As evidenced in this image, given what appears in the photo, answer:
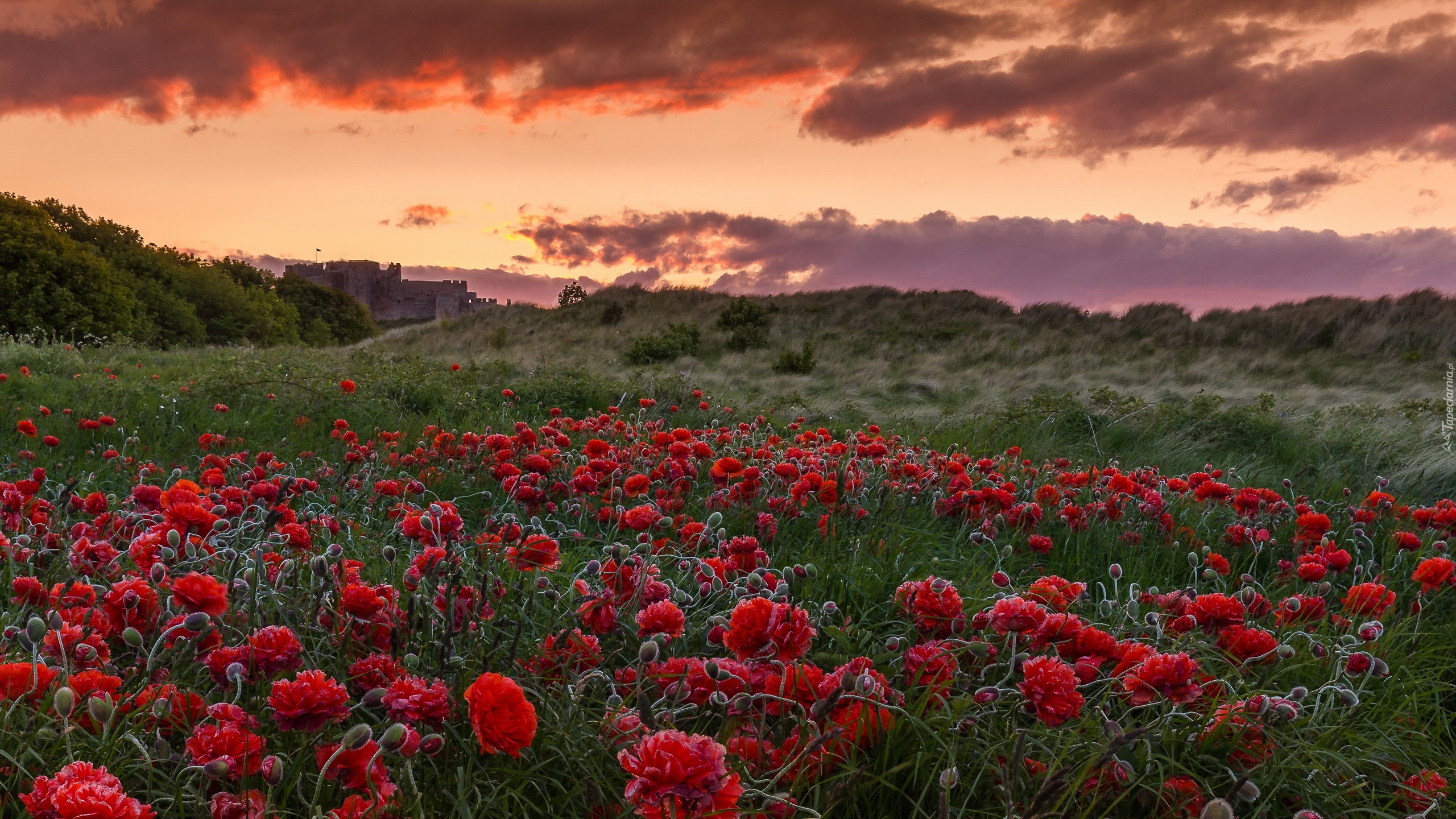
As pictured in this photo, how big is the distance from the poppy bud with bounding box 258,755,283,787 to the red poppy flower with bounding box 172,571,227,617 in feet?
1.21

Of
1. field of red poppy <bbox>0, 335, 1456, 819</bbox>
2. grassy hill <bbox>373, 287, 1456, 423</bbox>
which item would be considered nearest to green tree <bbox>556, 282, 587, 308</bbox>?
grassy hill <bbox>373, 287, 1456, 423</bbox>

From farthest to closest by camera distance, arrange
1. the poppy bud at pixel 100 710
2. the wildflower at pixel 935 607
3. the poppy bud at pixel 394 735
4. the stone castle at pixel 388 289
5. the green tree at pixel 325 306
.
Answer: the stone castle at pixel 388 289
the green tree at pixel 325 306
the wildflower at pixel 935 607
the poppy bud at pixel 100 710
the poppy bud at pixel 394 735

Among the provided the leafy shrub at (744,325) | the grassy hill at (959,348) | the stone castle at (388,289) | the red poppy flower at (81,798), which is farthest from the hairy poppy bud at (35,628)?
the stone castle at (388,289)

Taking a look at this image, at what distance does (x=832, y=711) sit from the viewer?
1488 mm

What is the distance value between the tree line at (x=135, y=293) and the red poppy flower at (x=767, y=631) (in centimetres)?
2120

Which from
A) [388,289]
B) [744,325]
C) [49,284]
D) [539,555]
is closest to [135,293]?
[49,284]

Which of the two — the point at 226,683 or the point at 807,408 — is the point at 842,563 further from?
the point at 807,408

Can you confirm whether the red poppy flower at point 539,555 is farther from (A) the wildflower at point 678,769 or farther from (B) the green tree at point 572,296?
(B) the green tree at point 572,296

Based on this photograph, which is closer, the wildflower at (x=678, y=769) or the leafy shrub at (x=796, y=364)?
the wildflower at (x=678, y=769)

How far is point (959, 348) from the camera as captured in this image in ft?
70.6

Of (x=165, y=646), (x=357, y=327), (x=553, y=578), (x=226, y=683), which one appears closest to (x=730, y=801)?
(x=226, y=683)

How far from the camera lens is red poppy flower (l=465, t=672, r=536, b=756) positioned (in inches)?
45.3

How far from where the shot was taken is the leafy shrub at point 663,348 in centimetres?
1897

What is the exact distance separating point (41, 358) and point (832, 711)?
12.6 metres
